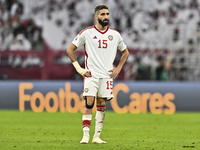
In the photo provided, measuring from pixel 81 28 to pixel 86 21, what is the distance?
0.37 metres

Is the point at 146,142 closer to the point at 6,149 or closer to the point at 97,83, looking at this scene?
the point at 97,83

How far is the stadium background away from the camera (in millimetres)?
14617

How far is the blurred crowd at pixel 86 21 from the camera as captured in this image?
15.2m

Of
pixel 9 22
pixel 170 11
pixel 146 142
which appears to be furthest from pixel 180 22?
pixel 146 142

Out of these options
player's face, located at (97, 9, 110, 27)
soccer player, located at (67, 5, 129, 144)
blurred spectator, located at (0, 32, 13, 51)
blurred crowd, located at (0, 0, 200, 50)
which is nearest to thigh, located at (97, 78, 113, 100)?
soccer player, located at (67, 5, 129, 144)

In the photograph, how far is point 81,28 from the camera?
15.9 m

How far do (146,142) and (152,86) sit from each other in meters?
6.46

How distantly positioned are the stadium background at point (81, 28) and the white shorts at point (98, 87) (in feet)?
27.5

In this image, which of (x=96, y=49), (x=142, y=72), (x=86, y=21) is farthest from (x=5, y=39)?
(x=96, y=49)

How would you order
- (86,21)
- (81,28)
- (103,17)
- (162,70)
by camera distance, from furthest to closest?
(86,21)
(81,28)
(162,70)
(103,17)

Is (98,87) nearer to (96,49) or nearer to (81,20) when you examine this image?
(96,49)

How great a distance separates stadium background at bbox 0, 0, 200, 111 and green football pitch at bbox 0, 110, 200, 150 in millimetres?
4663

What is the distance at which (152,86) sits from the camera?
12.3 m

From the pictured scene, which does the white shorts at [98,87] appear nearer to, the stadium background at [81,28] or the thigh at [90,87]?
the thigh at [90,87]
